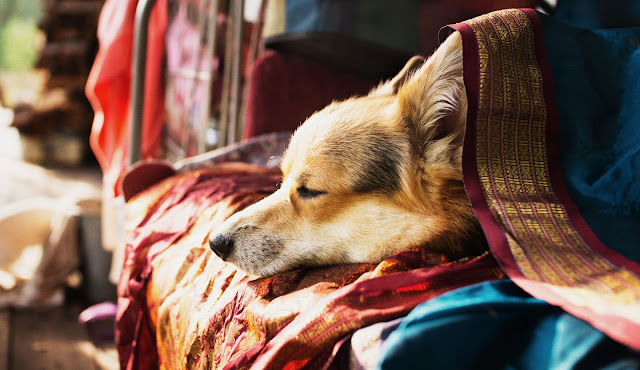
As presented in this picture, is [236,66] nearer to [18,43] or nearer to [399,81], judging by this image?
[399,81]

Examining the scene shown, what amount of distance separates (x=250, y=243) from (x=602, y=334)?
658 mm

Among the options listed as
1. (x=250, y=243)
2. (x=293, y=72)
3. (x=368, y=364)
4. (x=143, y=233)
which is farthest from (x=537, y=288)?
(x=293, y=72)

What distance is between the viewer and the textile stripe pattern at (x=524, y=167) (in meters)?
0.71

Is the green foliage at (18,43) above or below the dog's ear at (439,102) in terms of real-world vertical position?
below

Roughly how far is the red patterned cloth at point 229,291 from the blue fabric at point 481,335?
0.08 metres

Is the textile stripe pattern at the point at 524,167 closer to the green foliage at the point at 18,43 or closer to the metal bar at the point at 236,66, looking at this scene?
the metal bar at the point at 236,66

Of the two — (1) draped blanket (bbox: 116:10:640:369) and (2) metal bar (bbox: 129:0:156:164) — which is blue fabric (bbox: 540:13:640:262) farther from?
(2) metal bar (bbox: 129:0:156:164)

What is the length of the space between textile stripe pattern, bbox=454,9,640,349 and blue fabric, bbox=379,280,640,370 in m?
0.05

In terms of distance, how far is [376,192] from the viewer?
1.00m

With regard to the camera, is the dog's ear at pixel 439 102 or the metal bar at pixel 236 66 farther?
the metal bar at pixel 236 66

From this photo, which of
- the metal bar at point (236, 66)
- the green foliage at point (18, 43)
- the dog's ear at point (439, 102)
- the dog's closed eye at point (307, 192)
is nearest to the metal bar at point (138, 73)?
the metal bar at point (236, 66)

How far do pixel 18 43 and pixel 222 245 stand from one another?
6.81 meters

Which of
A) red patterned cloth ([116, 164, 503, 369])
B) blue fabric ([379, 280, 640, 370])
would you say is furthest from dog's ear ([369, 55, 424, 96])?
blue fabric ([379, 280, 640, 370])

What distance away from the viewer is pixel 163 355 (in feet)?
4.01
